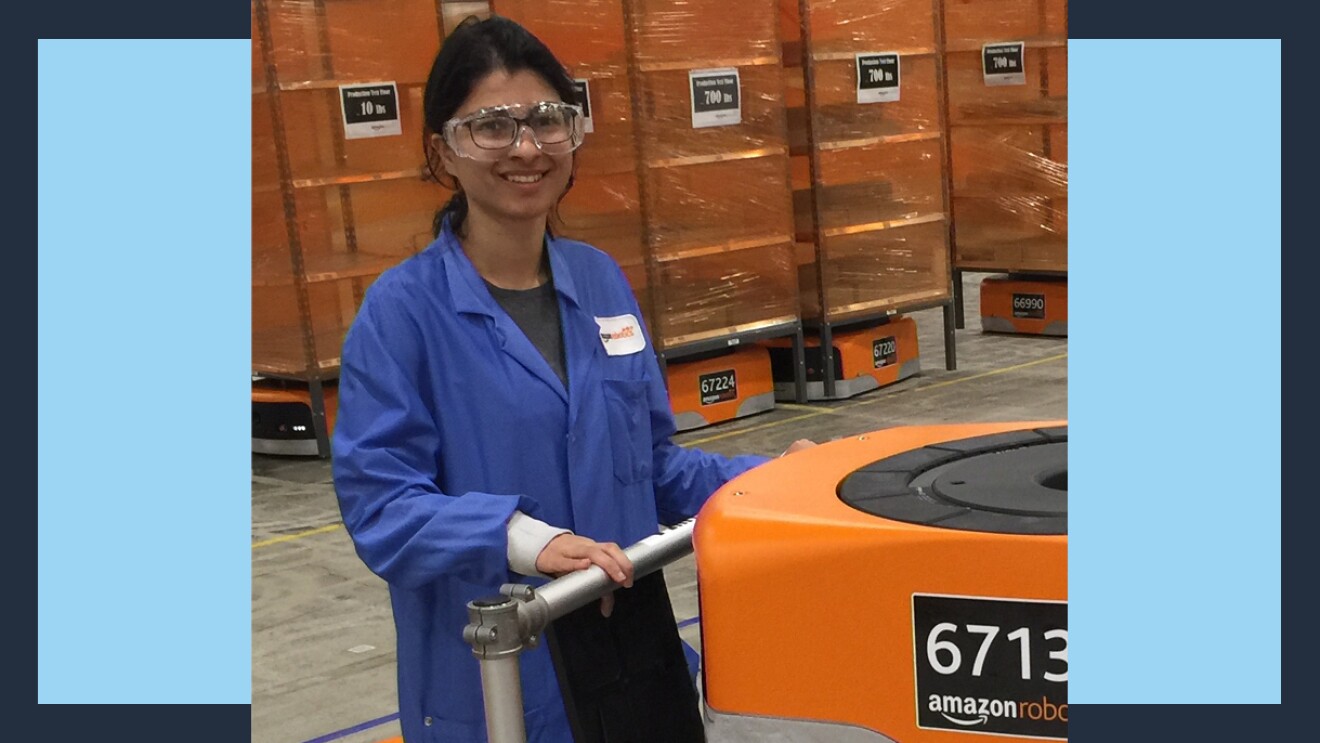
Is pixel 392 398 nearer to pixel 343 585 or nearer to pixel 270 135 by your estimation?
pixel 343 585

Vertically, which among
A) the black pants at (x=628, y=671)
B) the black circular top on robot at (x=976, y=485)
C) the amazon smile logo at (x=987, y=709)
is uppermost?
the black circular top on robot at (x=976, y=485)

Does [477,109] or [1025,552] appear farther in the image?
[477,109]

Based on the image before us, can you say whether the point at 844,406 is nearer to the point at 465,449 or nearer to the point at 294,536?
the point at 294,536

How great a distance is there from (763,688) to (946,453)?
1.78 ft

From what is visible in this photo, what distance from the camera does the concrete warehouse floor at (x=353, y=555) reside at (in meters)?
4.92

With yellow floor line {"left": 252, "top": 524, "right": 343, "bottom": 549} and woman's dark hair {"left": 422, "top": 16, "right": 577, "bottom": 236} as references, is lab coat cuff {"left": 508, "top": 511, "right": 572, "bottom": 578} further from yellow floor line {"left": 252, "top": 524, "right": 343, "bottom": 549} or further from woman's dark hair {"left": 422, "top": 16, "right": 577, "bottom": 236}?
yellow floor line {"left": 252, "top": 524, "right": 343, "bottom": 549}

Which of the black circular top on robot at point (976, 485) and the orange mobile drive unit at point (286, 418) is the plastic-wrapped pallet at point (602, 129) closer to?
the orange mobile drive unit at point (286, 418)

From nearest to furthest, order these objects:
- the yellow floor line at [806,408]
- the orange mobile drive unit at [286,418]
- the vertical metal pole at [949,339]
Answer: the orange mobile drive unit at [286,418] < the yellow floor line at [806,408] < the vertical metal pole at [949,339]

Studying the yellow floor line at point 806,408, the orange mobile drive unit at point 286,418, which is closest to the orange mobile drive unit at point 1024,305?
the yellow floor line at point 806,408

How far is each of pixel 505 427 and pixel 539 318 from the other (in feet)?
0.63

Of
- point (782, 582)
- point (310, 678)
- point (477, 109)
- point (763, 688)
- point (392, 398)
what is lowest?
point (310, 678)

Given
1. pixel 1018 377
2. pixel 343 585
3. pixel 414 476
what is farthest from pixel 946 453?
pixel 1018 377

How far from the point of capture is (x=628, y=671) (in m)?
2.12

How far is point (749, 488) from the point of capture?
1938 millimetres
